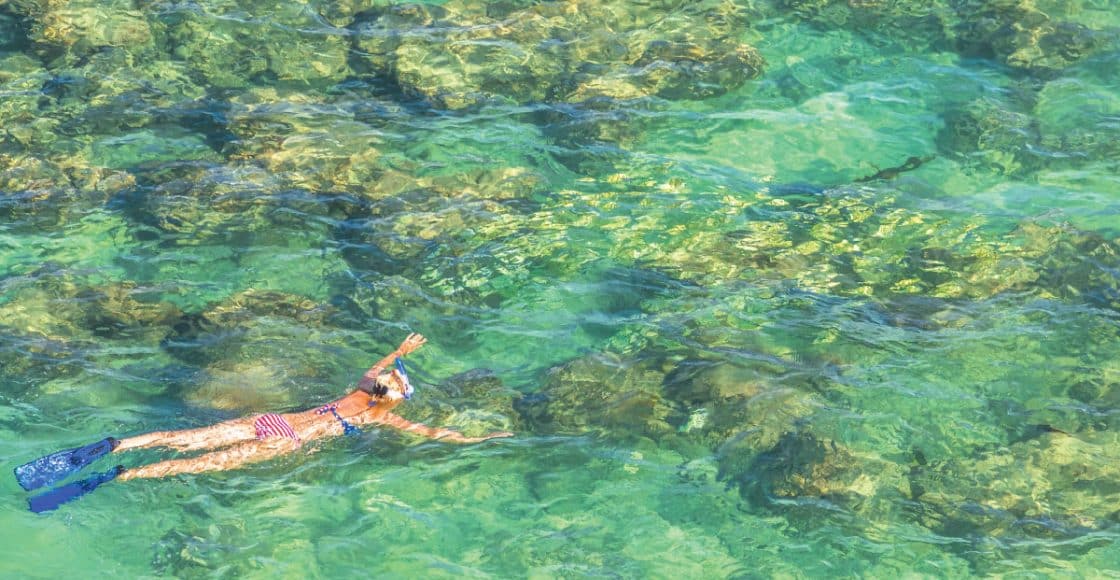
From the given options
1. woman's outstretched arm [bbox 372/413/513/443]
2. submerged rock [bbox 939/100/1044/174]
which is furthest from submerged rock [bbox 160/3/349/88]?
submerged rock [bbox 939/100/1044/174]

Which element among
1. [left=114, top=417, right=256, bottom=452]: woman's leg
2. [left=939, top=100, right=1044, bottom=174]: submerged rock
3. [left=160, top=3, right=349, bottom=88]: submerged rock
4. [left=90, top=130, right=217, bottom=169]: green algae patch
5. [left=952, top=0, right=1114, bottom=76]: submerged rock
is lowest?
[left=114, top=417, right=256, bottom=452]: woman's leg

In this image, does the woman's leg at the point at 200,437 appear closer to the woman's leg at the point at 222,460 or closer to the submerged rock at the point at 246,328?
the woman's leg at the point at 222,460

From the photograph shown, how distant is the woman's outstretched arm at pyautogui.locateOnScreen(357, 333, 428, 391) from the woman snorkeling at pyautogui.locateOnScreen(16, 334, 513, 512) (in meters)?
0.01

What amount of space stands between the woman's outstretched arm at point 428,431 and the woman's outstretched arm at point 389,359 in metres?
0.35

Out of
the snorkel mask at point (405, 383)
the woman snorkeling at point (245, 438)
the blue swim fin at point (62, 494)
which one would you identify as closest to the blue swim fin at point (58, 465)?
the woman snorkeling at point (245, 438)

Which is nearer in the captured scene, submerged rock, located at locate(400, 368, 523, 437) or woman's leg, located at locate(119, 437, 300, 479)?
woman's leg, located at locate(119, 437, 300, 479)

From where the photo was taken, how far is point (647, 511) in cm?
924

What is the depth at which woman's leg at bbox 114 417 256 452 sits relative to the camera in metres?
9.17

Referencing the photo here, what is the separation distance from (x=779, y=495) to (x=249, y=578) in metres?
4.63

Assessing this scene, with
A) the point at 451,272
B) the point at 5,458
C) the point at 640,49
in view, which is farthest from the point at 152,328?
the point at 640,49

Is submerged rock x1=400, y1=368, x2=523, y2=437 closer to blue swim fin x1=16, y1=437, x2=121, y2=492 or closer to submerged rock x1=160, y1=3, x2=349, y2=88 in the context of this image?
blue swim fin x1=16, y1=437, x2=121, y2=492

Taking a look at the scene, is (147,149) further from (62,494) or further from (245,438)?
(62,494)

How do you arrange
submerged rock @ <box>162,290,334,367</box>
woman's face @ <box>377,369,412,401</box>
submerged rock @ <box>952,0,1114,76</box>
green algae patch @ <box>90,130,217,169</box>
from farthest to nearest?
submerged rock @ <box>952,0,1114,76</box>, green algae patch @ <box>90,130,217,169</box>, submerged rock @ <box>162,290,334,367</box>, woman's face @ <box>377,369,412,401</box>

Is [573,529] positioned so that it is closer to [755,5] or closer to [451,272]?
[451,272]
